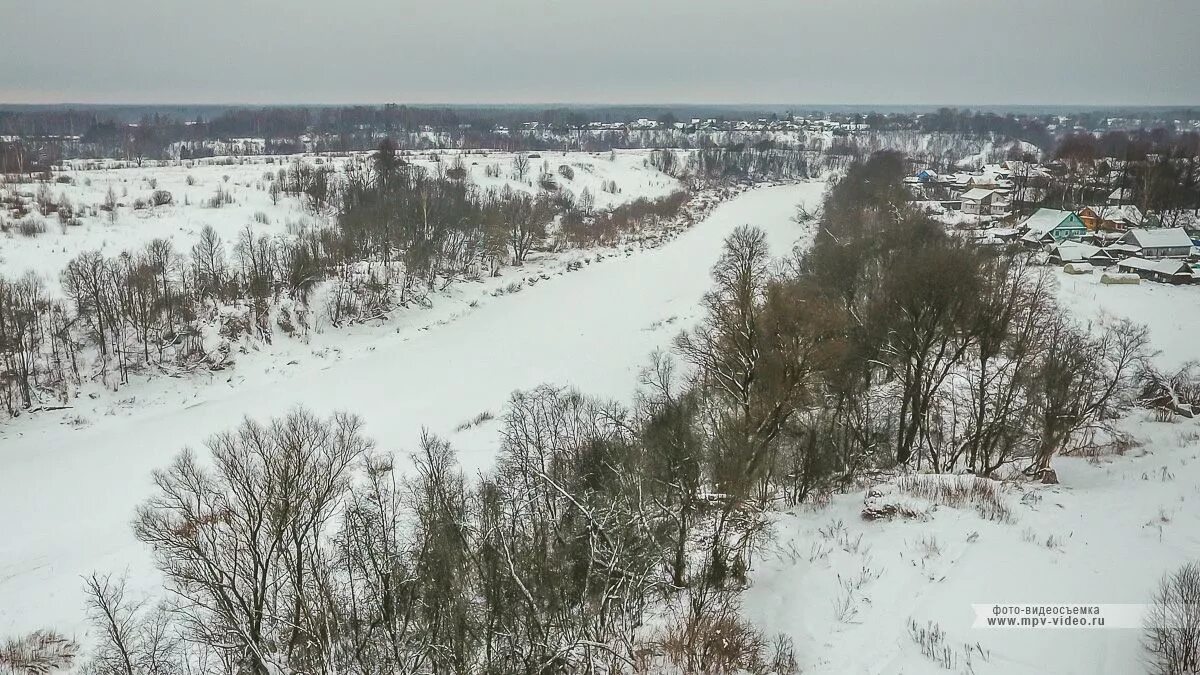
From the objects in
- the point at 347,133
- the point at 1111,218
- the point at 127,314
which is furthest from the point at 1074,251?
the point at 347,133

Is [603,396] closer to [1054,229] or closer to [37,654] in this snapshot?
[37,654]

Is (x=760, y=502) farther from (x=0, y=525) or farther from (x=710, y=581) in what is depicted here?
(x=0, y=525)

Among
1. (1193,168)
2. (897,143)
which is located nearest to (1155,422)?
(1193,168)

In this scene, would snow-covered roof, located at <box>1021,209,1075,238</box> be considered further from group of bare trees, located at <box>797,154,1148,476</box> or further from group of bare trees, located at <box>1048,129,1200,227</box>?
group of bare trees, located at <box>797,154,1148,476</box>

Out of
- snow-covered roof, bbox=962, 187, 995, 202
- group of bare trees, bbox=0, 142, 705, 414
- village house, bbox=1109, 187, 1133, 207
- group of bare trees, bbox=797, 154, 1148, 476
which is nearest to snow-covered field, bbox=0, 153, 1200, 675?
group of bare trees, bbox=797, 154, 1148, 476

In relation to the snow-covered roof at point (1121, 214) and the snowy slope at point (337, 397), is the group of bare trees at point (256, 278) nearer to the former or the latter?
the snowy slope at point (337, 397)

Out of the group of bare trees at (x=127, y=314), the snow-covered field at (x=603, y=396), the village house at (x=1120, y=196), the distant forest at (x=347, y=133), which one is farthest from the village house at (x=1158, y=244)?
the distant forest at (x=347, y=133)
